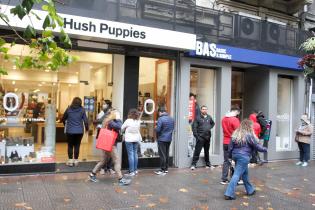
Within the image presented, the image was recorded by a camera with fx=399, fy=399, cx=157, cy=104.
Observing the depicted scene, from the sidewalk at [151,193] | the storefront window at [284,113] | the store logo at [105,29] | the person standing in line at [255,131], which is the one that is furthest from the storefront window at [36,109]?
the storefront window at [284,113]

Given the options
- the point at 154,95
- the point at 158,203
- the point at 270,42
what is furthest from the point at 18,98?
the point at 270,42

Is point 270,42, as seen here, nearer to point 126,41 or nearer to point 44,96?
point 126,41

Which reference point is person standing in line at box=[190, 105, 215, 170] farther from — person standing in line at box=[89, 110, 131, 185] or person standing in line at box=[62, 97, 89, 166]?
person standing in line at box=[62, 97, 89, 166]

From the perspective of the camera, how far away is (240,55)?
494 inches

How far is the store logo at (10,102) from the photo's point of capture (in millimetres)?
9695

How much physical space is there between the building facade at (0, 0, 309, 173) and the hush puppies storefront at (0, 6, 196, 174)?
3 centimetres

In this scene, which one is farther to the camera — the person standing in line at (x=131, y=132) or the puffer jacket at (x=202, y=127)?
the puffer jacket at (x=202, y=127)

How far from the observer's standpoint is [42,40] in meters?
4.14

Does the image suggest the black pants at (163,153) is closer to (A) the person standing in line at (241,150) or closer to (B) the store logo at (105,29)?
(A) the person standing in line at (241,150)

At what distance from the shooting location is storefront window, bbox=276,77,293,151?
A: 48.4 ft

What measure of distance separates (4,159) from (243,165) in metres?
5.70

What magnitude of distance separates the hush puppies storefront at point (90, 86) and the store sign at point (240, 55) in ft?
1.97

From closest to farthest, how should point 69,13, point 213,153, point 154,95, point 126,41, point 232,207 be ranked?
point 232,207 → point 69,13 → point 126,41 → point 154,95 → point 213,153

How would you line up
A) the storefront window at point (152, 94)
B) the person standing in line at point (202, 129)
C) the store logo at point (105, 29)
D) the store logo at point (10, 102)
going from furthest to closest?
the storefront window at point (152, 94) < the person standing in line at point (202, 129) < the store logo at point (10, 102) < the store logo at point (105, 29)
